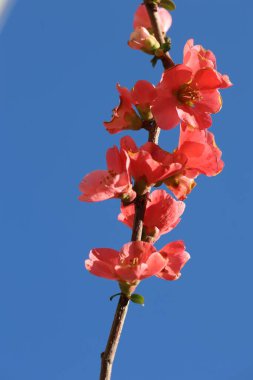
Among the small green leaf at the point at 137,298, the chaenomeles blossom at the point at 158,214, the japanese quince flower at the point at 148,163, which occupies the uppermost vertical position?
the japanese quince flower at the point at 148,163

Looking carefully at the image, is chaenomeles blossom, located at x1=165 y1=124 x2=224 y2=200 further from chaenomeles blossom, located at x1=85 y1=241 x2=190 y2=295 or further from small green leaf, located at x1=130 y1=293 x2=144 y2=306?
small green leaf, located at x1=130 y1=293 x2=144 y2=306

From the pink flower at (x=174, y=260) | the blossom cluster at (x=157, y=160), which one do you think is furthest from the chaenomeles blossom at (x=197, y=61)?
the pink flower at (x=174, y=260)

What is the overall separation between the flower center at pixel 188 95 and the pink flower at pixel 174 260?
372mm

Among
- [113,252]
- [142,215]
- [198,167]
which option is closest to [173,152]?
[198,167]

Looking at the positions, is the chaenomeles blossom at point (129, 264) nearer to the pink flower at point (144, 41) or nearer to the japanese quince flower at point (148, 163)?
the japanese quince flower at point (148, 163)

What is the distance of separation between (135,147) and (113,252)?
25 cm

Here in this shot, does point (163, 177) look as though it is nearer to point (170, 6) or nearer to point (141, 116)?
point (141, 116)

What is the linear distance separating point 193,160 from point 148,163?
0.16 m

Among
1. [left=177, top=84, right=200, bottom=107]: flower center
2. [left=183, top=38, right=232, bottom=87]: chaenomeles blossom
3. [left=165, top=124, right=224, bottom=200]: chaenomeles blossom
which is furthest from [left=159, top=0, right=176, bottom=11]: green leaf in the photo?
[left=165, top=124, right=224, bottom=200]: chaenomeles blossom

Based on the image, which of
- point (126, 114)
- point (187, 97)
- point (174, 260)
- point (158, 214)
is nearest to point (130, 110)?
point (126, 114)

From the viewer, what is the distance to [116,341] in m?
1.09

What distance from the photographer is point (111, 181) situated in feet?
3.92

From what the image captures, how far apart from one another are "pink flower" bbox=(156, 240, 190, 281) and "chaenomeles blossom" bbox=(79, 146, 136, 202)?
16cm

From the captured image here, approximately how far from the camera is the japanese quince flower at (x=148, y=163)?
1180 mm
